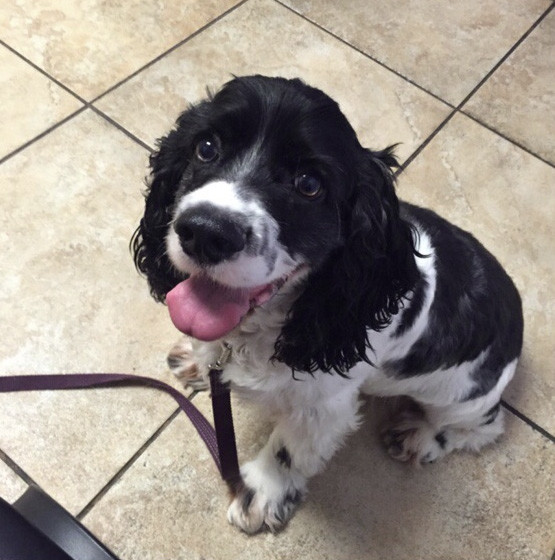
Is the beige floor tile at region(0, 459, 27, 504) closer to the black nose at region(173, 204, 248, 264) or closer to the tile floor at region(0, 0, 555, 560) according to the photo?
the tile floor at region(0, 0, 555, 560)

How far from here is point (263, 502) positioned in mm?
1722

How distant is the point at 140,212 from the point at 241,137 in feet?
3.59

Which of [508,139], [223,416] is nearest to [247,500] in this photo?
[223,416]

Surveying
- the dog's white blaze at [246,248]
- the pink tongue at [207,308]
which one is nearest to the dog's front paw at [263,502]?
the pink tongue at [207,308]

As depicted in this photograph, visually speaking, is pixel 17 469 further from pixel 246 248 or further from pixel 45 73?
pixel 45 73

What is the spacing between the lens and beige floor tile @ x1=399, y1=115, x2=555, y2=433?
2.14m

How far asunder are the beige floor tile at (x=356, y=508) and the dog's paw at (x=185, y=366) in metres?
0.07

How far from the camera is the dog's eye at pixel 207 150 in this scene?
1243mm

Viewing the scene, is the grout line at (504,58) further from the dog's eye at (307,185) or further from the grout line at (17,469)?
the grout line at (17,469)

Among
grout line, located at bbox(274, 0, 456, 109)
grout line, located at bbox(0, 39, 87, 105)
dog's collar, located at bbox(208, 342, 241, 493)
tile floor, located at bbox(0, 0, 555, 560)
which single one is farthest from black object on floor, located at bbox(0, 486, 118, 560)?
grout line, located at bbox(274, 0, 456, 109)

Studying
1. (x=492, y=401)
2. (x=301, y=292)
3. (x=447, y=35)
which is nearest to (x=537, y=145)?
(x=447, y=35)

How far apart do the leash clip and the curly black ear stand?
157mm

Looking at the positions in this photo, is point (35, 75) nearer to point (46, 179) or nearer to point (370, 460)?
point (46, 179)

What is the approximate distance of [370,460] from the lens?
190cm
